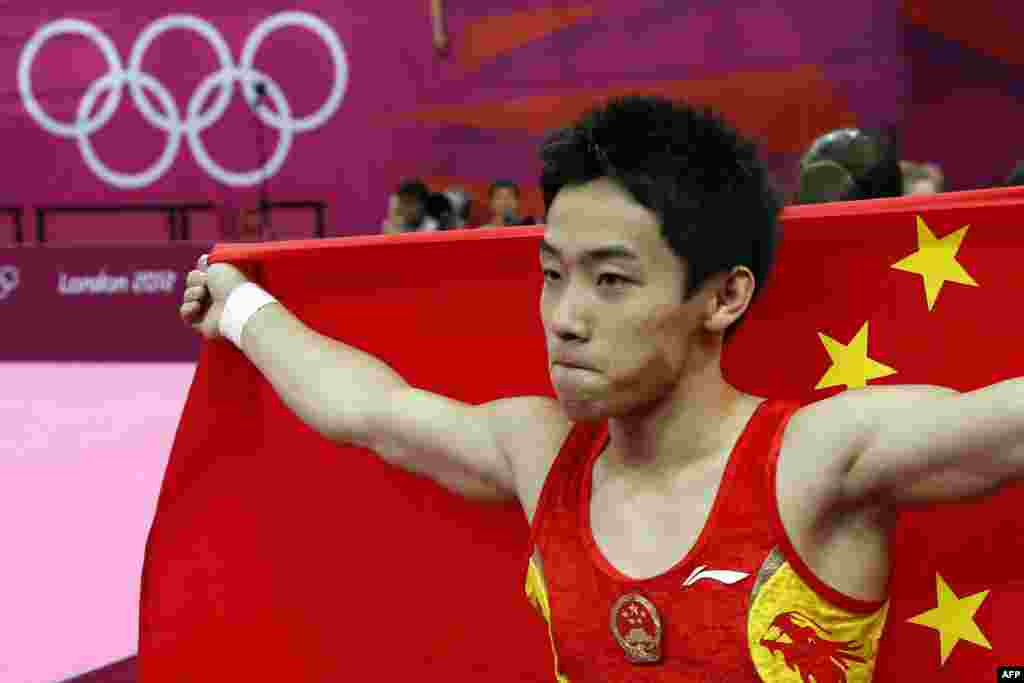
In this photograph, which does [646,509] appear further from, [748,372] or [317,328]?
[317,328]

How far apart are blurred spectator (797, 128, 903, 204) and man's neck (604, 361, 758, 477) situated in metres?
1.59

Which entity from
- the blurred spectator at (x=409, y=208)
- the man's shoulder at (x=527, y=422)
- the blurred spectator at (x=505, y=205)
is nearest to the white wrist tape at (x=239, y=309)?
the man's shoulder at (x=527, y=422)

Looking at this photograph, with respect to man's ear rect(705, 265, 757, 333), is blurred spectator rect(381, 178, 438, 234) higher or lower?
lower

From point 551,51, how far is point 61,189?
559 cm

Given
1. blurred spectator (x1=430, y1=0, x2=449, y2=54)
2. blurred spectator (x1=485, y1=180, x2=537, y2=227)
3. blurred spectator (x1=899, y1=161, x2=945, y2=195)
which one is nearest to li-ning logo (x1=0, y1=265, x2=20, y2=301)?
blurred spectator (x1=485, y1=180, x2=537, y2=227)

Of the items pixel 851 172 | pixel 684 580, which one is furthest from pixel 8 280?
pixel 684 580

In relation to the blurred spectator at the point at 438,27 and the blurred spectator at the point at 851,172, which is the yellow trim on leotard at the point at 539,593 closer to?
the blurred spectator at the point at 851,172

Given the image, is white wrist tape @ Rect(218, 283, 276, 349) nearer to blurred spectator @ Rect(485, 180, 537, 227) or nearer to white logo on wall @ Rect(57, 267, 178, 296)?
white logo on wall @ Rect(57, 267, 178, 296)

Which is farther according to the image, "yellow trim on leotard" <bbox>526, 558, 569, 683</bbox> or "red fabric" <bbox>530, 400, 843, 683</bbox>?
"yellow trim on leotard" <bbox>526, 558, 569, 683</bbox>

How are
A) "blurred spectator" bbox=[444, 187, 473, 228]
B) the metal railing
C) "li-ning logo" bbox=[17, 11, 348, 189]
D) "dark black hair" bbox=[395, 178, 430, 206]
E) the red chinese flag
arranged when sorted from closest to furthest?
the red chinese flag < "dark black hair" bbox=[395, 178, 430, 206] < "blurred spectator" bbox=[444, 187, 473, 228] < the metal railing < "li-ning logo" bbox=[17, 11, 348, 189]

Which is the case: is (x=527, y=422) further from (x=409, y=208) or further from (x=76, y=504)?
(x=409, y=208)

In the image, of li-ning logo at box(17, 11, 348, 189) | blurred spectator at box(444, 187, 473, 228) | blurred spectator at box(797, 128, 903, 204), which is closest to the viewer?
blurred spectator at box(797, 128, 903, 204)

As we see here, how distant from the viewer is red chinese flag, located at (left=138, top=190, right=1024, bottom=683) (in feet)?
8.22

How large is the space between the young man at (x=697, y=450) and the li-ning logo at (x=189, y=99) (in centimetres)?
1268
